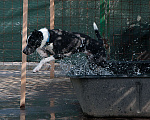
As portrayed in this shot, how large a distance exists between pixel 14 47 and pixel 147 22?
3354mm

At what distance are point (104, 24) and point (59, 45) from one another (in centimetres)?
396

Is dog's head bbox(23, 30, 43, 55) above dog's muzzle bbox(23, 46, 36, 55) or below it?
above

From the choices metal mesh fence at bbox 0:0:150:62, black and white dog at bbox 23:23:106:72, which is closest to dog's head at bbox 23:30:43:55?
black and white dog at bbox 23:23:106:72

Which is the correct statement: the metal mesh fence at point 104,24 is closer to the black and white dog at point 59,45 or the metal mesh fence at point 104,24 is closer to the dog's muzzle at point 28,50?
the black and white dog at point 59,45

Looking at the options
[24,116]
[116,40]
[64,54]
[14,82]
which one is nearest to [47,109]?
[24,116]

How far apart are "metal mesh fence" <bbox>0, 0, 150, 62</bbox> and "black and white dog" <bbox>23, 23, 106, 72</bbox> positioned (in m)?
3.53

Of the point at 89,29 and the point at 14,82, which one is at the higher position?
the point at 89,29

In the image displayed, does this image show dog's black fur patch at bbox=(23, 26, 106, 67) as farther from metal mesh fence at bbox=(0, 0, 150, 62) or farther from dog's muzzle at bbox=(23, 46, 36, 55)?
metal mesh fence at bbox=(0, 0, 150, 62)

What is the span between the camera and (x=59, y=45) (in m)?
3.63

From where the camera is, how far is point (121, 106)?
A: 3393mm

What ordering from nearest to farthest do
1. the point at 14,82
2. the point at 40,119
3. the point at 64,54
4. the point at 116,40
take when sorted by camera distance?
the point at 40,119, the point at 64,54, the point at 14,82, the point at 116,40

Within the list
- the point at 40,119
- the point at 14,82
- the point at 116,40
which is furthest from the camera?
the point at 116,40

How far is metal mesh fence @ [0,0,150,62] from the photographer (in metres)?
7.76

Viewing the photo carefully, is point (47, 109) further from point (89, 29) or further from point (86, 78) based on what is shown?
point (89, 29)
